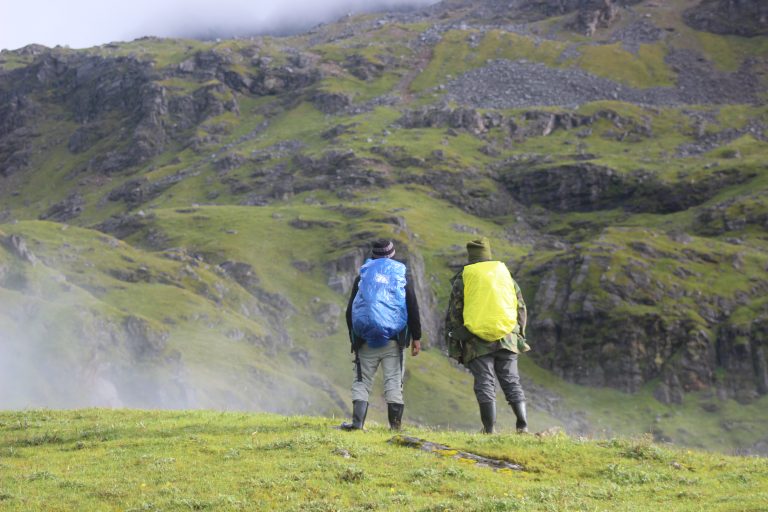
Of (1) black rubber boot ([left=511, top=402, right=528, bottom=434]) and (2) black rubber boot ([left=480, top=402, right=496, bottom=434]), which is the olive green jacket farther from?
(1) black rubber boot ([left=511, top=402, right=528, bottom=434])

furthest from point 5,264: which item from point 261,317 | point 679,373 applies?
point 679,373

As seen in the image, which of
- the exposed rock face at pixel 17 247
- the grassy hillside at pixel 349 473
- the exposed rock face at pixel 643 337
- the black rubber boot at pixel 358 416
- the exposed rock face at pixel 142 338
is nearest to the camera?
the grassy hillside at pixel 349 473

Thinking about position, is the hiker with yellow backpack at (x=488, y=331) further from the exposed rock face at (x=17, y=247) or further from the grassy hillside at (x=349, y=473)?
the exposed rock face at (x=17, y=247)

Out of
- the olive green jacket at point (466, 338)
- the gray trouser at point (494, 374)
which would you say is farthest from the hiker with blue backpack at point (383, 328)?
the gray trouser at point (494, 374)

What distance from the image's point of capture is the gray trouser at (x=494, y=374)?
72.7 feet

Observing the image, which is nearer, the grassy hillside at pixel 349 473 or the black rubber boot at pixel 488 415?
the grassy hillside at pixel 349 473

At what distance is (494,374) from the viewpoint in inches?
890

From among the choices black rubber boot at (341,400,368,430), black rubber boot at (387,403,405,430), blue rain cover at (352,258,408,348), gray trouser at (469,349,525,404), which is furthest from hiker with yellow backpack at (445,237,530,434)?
black rubber boot at (341,400,368,430)

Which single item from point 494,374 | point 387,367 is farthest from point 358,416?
point 494,374

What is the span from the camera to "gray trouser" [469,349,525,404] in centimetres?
2217

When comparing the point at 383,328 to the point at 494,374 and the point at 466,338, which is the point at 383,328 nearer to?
the point at 466,338

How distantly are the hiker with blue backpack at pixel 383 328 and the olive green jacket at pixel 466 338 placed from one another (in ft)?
3.30

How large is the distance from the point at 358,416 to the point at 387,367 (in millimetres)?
1610

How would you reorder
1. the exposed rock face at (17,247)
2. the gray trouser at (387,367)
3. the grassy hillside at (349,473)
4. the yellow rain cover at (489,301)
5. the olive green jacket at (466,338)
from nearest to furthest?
1. the grassy hillside at (349,473)
2. the yellow rain cover at (489,301)
3. the olive green jacket at (466,338)
4. the gray trouser at (387,367)
5. the exposed rock face at (17,247)
